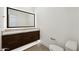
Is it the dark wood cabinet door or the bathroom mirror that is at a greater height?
the bathroom mirror

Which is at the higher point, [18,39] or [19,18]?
[19,18]

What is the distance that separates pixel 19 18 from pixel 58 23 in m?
0.79

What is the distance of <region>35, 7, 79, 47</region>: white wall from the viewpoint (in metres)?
1.60

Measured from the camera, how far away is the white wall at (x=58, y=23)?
1600 mm

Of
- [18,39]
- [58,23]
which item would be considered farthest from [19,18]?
[58,23]

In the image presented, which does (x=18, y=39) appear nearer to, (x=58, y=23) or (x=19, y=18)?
(x=19, y=18)

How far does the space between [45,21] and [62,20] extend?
1.25ft

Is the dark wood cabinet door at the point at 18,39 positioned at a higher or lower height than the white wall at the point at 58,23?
lower

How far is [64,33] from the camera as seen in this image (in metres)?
1.82

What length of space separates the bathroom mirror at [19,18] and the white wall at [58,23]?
0.56 ft

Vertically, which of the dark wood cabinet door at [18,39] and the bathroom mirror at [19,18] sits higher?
the bathroom mirror at [19,18]

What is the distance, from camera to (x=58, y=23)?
1851mm

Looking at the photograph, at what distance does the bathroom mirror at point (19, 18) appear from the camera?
5.37 ft

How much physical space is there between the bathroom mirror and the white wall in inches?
6.7
